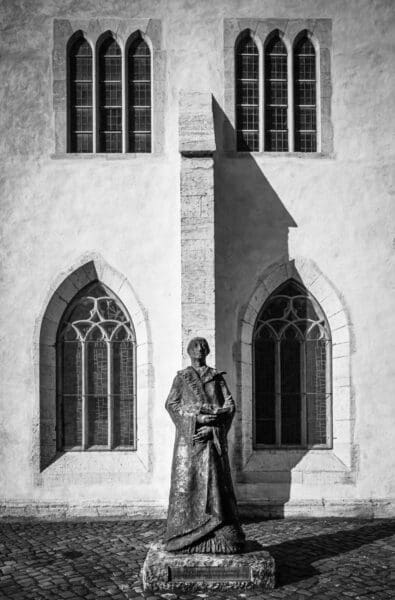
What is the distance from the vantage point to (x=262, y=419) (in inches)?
417

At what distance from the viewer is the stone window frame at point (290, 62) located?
10.6 meters

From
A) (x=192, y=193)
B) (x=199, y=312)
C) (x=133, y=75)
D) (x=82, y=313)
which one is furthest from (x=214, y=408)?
(x=133, y=75)

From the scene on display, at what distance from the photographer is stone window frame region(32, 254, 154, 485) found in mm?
10266

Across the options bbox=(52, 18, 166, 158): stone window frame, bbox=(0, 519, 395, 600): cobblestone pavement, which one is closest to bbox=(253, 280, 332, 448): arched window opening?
bbox=(0, 519, 395, 600): cobblestone pavement

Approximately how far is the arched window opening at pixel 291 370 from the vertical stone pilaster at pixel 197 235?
151 centimetres

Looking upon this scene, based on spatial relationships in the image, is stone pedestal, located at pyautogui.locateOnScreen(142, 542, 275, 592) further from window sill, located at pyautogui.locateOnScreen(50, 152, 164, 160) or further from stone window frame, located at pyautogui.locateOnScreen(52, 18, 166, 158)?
stone window frame, located at pyautogui.locateOnScreen(52, 18, 166, 158)

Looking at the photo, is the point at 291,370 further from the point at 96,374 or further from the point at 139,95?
the point at 139,95

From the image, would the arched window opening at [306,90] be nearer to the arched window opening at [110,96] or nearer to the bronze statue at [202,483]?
the arched window opening at [110,96]

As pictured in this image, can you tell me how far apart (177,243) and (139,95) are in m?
2.64

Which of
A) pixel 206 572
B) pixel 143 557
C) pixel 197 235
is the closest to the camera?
pixel 206 572

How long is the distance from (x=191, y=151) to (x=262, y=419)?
4.18 m

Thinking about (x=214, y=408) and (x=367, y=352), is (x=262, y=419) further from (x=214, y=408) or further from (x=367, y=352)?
(x=214, y=408)

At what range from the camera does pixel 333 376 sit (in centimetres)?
1045

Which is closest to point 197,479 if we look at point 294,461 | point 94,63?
point 294,461
